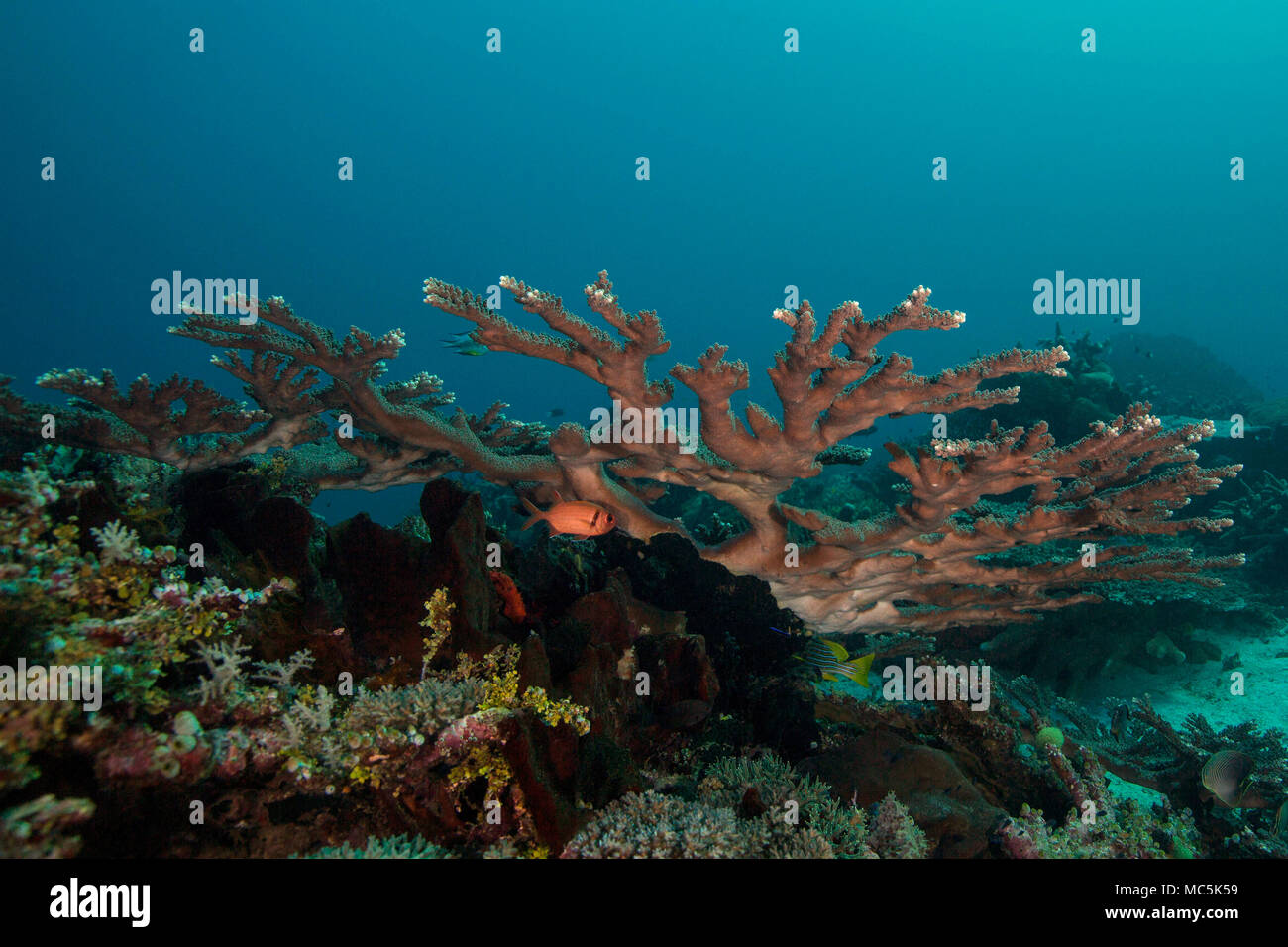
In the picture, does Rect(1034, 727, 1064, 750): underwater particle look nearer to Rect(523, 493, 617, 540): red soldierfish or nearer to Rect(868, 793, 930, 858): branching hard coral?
Rect(868, 793, 930, 858): branching hard coral

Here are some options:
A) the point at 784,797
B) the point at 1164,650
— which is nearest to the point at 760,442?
the point at 784,797

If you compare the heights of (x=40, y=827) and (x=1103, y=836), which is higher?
(x=40, y=827)

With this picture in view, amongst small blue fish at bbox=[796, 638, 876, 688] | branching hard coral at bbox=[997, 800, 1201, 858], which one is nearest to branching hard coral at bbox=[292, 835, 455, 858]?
branching hard coral at bbox=[997, 800, 1201, 858]

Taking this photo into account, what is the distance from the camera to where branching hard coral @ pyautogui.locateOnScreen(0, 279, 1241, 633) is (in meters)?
3.49

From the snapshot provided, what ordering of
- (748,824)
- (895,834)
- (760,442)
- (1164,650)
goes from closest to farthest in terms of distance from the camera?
(748,824) → (895,834) → (760,442) → (1164,650)

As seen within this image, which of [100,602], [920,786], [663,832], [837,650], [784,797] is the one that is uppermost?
[100,602]

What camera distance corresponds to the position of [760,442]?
4113mm

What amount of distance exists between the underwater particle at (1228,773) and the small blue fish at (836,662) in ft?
9.09

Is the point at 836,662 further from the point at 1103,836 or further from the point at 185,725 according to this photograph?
the point at 185,725

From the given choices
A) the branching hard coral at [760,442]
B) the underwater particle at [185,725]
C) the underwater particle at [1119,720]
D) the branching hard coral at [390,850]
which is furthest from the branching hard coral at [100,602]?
the underwater particle at [1119,720]

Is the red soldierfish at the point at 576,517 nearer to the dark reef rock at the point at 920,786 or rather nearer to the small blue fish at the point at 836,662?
the dark reef rock at the point at 920,786

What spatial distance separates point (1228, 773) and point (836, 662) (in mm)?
3214

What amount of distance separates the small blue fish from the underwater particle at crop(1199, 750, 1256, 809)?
2.77m
